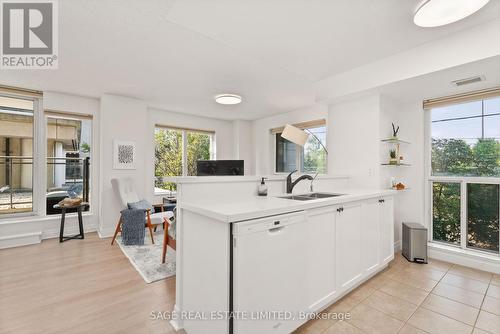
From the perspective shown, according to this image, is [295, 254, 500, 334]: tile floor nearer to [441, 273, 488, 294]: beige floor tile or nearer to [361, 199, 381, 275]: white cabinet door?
[441, 273, 488, 294]: beige floor tile

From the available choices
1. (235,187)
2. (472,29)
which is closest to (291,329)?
(235,187)

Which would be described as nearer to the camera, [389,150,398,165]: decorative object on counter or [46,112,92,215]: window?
[389,150,398,165]: decorative object on counter

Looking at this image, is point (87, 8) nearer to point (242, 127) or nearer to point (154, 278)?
point (154, 278)

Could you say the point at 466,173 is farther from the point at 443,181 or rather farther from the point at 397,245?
the point at 397,245

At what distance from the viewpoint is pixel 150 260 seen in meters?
2.89

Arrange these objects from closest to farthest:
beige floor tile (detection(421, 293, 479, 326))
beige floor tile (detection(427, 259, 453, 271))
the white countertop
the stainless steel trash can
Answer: the white countertop
beige floor tile (detection(421, 293, 479, 326))
beige floor tile (detection(427, 259, 453, 271))
the stainless steel trash can

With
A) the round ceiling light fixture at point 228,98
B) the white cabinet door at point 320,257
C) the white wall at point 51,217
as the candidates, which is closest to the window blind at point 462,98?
the white cabinet door at point 320,257

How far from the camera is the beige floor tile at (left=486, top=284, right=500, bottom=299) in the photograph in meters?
2.15

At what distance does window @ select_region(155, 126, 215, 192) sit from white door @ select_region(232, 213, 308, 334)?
12.0 feet

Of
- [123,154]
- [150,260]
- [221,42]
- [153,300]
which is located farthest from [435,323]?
[123,154]

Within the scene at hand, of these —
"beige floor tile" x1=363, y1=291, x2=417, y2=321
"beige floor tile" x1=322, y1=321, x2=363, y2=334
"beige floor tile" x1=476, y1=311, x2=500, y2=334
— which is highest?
"beige floor tile" x1=363, y1=291, x2=417, y2=321

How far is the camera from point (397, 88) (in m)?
2.80

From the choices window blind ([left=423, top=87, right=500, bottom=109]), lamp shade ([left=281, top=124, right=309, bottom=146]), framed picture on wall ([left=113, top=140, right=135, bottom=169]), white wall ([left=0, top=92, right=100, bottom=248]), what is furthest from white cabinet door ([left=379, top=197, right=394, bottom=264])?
white wall ([left=0, top=92, right=100, bottom=248])

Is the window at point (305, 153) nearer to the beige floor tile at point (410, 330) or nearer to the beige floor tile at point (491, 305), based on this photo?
the beige floor tile at point (491, 305)
